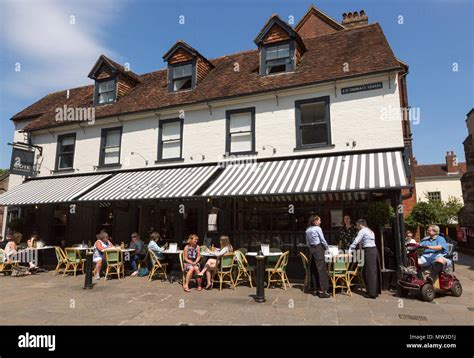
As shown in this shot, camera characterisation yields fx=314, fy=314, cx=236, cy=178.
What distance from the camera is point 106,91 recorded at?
608 inches

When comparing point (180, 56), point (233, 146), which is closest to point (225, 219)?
point (233, 146)

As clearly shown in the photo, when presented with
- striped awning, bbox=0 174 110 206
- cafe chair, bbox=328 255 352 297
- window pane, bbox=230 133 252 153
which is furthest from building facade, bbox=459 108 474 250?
striped awning, bbox=0 174 110 206

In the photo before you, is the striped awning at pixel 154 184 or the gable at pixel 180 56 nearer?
the striped awning at pixel 154 184

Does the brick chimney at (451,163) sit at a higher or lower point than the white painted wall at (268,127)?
higher

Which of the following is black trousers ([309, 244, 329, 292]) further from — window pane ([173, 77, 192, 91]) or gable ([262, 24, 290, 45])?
window pane ([173, 77, 192, 91])

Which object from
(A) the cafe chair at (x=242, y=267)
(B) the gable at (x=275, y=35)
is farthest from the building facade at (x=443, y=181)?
(A) the cafe chair at (x=242, y=267)

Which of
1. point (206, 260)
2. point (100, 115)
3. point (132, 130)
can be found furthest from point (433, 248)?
→ point (100, 115)

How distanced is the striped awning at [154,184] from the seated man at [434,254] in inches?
257

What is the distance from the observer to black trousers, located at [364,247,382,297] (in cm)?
728

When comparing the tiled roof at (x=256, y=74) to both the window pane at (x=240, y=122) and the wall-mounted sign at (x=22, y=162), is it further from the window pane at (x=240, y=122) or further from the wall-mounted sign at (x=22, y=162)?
the wall-mounted sign at (x=22, y=162)

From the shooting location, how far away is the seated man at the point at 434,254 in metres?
7.31

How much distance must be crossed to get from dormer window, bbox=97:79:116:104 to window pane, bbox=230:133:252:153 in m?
7.12
